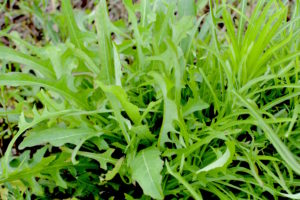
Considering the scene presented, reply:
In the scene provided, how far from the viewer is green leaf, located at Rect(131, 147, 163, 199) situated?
2.70 ft

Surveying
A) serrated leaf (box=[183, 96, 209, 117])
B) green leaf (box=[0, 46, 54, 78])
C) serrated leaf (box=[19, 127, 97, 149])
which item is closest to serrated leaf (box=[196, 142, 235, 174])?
serrated leaf (box=[183, 96, 209, 117])

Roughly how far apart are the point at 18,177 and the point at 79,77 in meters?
0.30

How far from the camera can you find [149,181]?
33.0 inches

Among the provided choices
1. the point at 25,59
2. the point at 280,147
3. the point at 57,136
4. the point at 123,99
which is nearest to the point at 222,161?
the point at 280,147

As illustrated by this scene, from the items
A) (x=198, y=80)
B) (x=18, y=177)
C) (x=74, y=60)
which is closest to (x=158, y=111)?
(x=198, y=80)

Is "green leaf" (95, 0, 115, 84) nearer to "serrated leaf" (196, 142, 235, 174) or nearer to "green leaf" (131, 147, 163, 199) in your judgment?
"green leaf" (131, 147, 163, 199)

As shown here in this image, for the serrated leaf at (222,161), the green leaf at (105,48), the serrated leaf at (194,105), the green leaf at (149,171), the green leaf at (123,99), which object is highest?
the green leaf at (105,48)

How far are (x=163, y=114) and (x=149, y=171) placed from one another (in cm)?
13

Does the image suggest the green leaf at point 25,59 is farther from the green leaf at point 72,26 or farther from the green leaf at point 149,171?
the green leaf at point 149,171

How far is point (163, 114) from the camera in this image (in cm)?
88

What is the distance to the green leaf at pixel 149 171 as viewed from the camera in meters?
0.82

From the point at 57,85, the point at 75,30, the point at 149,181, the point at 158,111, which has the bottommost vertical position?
the point at 149,181

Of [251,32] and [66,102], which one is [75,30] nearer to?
[66,102]

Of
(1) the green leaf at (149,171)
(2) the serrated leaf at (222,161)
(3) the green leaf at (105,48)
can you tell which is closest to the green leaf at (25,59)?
(3) the green leaf at (105,48)
